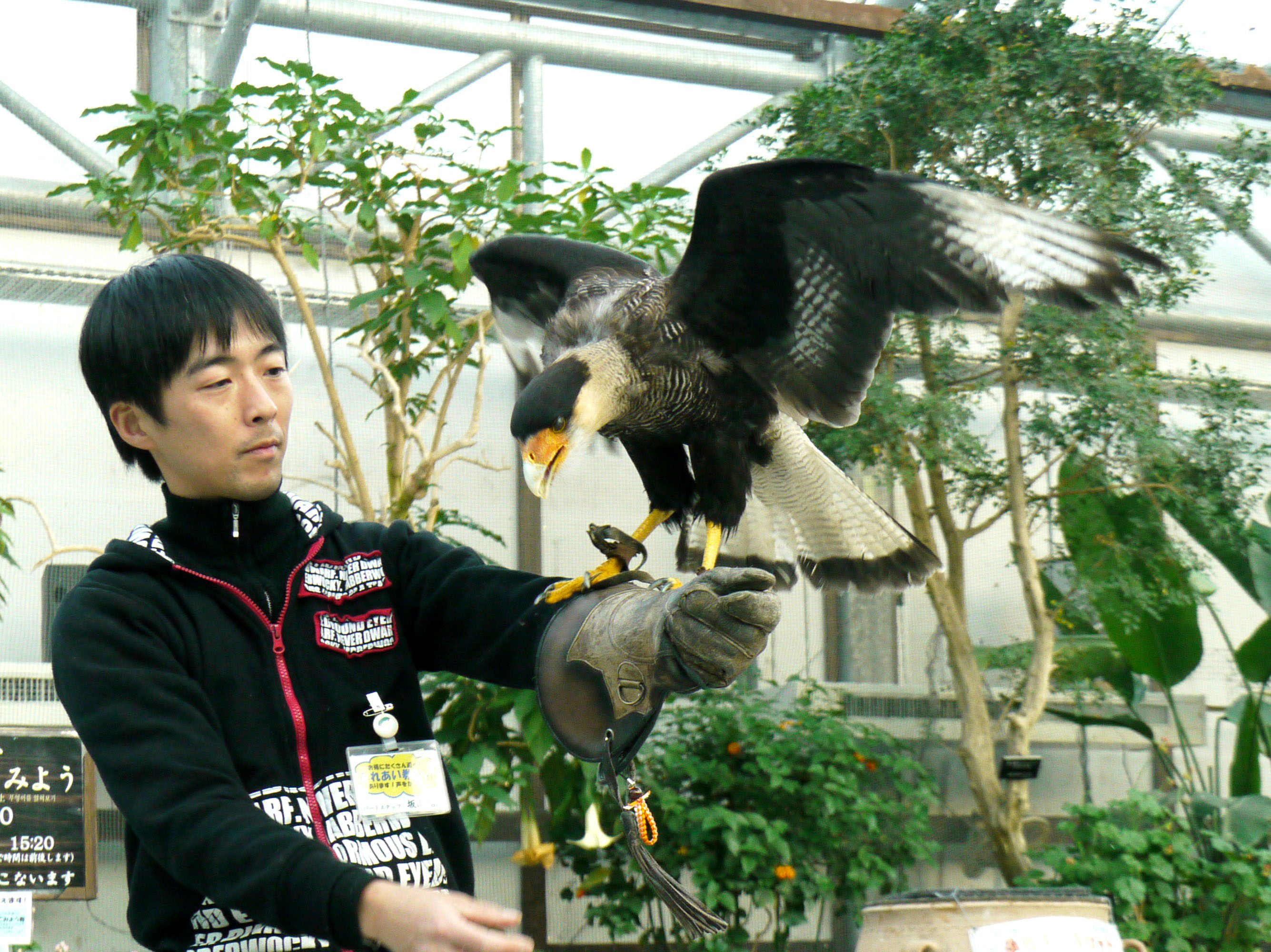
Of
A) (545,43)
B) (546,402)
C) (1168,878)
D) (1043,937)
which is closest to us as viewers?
(546,402)

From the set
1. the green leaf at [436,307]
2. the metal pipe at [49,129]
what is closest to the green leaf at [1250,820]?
the green leaf at [436,307]

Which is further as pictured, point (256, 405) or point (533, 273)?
point (533, 273)

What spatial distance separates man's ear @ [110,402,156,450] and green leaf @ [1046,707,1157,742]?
15.0 feet

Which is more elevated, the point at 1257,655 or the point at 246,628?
the point at 246,628

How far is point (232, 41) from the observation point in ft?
14.1

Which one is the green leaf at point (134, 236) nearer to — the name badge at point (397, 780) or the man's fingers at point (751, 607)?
the name badge at point (397, 780)

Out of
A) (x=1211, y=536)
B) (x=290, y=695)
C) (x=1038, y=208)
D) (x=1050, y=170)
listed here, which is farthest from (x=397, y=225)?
(x=1211, y=536)

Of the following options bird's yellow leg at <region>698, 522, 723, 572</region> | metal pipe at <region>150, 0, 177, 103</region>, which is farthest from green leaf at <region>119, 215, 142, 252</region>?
bird's yellow leg at <region>698, 522, 723, 572</region>

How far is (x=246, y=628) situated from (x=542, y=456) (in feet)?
2.98

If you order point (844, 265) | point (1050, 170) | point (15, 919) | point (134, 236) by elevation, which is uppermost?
point (1050, 170)

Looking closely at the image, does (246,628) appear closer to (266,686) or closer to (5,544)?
(266,686)

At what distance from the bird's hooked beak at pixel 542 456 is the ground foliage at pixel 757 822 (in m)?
2.15

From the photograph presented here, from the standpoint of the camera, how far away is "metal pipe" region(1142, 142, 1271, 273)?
4.56m

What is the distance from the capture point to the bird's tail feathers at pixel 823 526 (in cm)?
263
